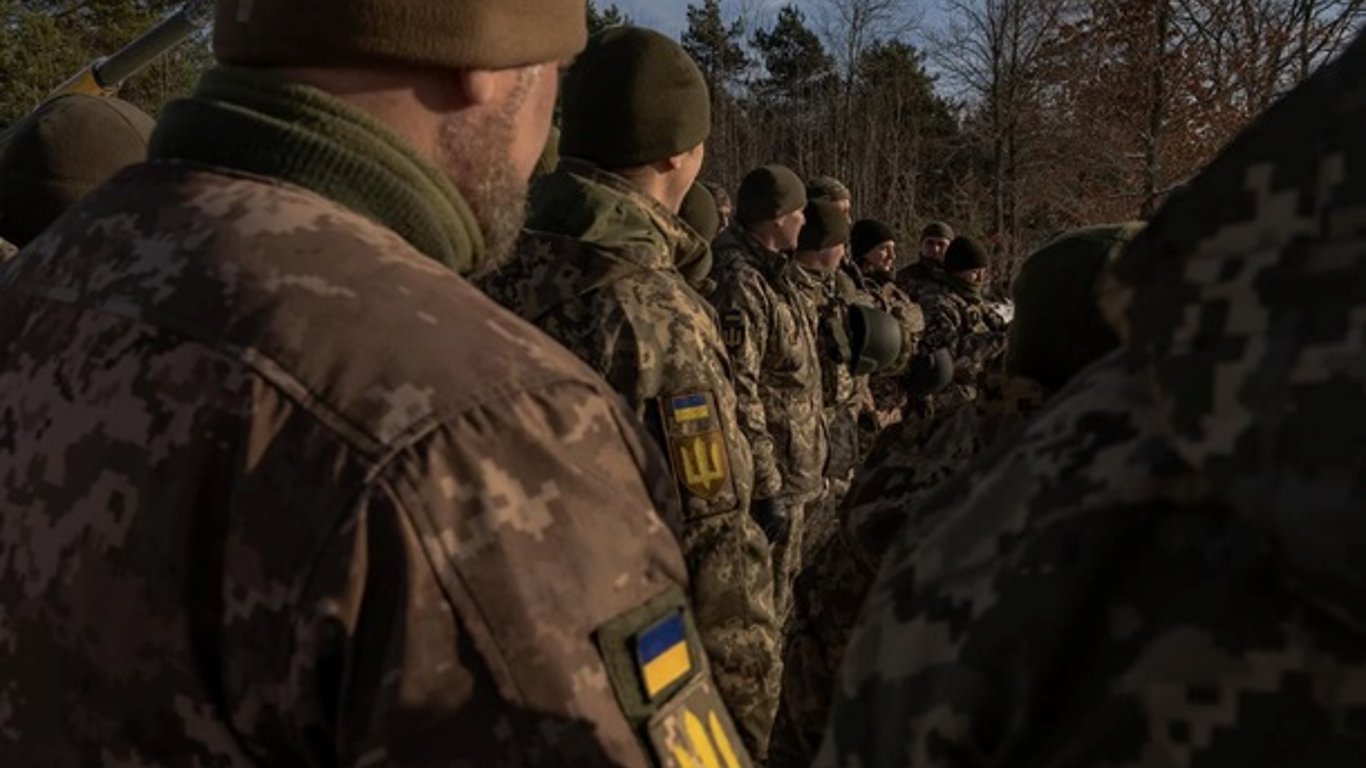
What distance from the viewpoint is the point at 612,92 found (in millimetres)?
3748

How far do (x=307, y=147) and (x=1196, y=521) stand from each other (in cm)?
95

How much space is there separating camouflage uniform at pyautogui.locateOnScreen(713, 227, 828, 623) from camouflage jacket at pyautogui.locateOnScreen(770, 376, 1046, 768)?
2397 millimetres

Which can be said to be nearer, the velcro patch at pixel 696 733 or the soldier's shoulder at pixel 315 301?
the soldier's shoulder at pixel 315 301

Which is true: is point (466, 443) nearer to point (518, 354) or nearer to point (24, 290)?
point (518, 354)

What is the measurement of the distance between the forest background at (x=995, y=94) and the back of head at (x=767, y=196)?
286cm

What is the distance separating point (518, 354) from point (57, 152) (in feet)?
8.22

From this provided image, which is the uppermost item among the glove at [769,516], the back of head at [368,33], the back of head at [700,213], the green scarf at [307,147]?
the back of head at [368,33]

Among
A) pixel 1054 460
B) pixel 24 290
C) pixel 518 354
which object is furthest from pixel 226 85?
pixel 1054 460

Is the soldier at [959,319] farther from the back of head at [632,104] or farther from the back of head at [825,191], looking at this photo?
the back of head at [632,104]

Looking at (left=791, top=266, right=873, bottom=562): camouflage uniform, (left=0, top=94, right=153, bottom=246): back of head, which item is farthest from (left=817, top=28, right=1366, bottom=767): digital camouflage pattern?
(left=791, top=266, right=873, bottom=562): camouflage uniform

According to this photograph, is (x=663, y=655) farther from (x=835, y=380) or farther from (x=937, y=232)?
(x=937, y=232)

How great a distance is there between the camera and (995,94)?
25.4 m

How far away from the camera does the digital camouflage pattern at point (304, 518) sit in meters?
1.19

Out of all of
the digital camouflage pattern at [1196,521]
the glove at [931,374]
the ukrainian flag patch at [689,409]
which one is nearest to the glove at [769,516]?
the ukrainian flag patch at [689,409]
